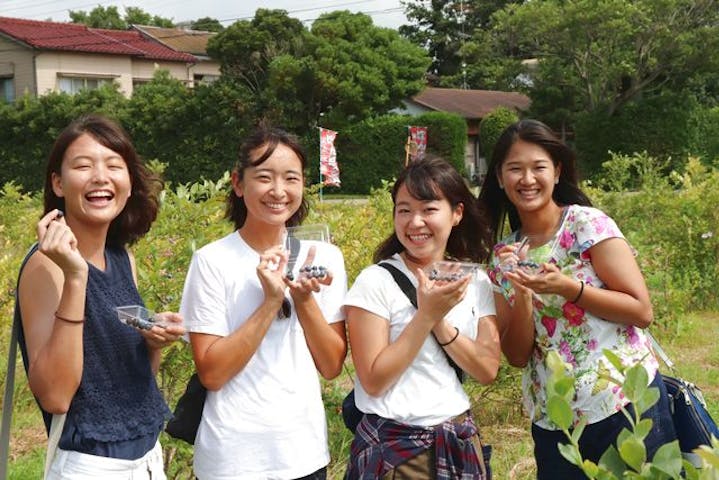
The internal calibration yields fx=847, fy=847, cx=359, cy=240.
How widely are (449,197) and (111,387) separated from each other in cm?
100

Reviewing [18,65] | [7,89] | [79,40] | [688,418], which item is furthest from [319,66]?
[688,418]

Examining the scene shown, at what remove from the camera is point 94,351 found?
191cm

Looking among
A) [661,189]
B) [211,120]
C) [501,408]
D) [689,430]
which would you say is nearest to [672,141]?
[211,120]

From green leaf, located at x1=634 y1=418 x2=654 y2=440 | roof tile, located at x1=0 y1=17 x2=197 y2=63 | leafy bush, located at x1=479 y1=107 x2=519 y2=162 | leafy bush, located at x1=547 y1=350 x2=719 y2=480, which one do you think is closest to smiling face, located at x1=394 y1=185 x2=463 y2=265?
leafy bush, located at x1=547 y1=350 x2=719 y2=480

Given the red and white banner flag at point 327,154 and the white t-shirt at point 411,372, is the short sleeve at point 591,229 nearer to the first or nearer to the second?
the white t-shirt at point 411,372

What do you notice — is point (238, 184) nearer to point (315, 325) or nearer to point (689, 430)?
point (315, 325)

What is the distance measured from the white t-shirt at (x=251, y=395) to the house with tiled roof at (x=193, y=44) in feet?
107

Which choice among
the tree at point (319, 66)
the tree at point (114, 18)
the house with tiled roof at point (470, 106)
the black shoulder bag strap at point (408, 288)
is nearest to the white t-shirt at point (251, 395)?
the black shoulder bag strap at point (408, 288)

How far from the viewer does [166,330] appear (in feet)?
6.36

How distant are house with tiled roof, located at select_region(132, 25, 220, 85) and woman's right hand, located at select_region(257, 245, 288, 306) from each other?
107ft

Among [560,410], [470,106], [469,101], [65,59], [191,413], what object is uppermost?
[65,59]

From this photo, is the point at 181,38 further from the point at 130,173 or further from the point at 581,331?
the point at 581,331

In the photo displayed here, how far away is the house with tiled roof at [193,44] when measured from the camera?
34.3m

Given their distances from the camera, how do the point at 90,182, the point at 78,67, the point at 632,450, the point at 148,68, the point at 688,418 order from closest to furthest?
1. the point at 632,450
2. the point at 90,182
3. the point at 688,418
4. the point at 78,67
5. the point at 148,68
